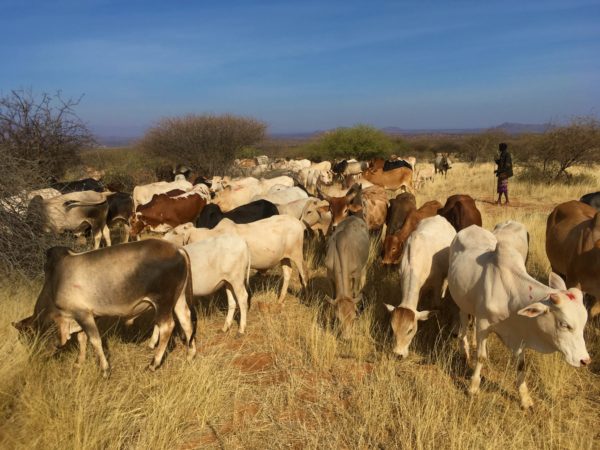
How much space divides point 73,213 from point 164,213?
197 cm

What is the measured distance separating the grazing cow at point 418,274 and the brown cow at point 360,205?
2562 mm

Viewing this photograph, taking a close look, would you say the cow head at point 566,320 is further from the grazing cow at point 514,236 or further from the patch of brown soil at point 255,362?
the patch of brown soil at point 255,362

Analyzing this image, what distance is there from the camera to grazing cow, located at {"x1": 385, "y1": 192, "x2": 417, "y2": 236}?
9.23 metres

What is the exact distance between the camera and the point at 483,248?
505cm

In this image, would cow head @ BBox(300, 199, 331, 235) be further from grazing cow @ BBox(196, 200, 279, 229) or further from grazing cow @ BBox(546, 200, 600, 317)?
grazing cow @ BBox(546, 200, 600, 317)

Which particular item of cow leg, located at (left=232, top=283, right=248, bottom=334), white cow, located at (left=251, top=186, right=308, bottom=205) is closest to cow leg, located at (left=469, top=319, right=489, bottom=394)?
cow leg, located at (left=232, top=283, right=248, bottom=334)

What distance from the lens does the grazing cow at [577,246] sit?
18.0 ft

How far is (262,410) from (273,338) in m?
1.52

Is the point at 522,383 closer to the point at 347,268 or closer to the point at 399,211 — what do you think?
the point at 347,268

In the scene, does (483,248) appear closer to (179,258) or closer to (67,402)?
(179,258)

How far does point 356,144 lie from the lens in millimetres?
36406

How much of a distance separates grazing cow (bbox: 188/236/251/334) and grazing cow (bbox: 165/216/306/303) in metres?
0.57

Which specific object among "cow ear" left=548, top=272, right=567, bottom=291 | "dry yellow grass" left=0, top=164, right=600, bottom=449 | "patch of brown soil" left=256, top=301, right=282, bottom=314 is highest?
"cow ear" left=548, top=272, right=567, bottom=291

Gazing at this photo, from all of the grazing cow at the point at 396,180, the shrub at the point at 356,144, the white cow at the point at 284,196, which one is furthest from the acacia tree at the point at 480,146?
the white cow at the point at 284,196
